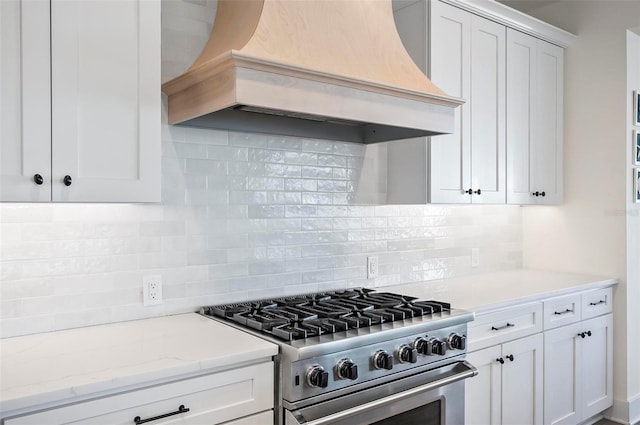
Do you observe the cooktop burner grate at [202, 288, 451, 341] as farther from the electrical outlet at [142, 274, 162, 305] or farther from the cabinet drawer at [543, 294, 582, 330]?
the cabinet drawer at [543, 294, 582, 330]

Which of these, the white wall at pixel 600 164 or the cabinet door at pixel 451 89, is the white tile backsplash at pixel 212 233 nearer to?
the cabinet door at pixel 451 89

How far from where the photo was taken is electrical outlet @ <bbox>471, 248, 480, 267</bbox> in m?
3.44

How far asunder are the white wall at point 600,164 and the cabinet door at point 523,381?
93 cm

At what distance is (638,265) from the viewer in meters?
3.44

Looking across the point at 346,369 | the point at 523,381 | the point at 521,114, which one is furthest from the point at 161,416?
the point at 521,114

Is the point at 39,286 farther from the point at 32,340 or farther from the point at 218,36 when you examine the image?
the point at 218,36

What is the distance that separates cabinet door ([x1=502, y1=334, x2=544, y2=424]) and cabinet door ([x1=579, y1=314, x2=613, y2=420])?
48cm

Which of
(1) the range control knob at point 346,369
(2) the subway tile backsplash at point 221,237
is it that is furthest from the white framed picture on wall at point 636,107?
(1) the range control knob at point 346,369

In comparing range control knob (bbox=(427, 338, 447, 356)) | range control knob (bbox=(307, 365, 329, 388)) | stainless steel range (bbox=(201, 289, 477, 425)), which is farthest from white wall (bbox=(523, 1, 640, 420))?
range control knob (bbox=(307, 365, 329, 388))

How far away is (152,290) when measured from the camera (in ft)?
7.02

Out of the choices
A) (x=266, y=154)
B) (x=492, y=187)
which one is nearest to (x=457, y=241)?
(x=492, y=187)

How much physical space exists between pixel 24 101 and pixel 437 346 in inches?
67.3

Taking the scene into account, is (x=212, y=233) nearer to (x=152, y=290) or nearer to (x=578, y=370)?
(x=152, y=290)

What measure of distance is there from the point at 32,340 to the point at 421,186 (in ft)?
6.23
